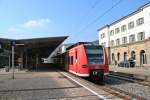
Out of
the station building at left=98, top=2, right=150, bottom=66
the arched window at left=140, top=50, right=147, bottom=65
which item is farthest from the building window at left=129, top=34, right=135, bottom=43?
Result: the arched window at left=140, top=50, right=147, bottom=65

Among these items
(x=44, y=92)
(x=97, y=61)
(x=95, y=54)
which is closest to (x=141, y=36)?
(x=95, y=54)

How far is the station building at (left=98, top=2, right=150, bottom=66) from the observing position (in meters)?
60.5

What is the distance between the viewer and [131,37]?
69000mm

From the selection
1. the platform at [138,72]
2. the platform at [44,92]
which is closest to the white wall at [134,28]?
the platform at [138,72]

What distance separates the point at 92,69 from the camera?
23.2 m

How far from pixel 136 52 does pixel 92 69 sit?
42711 millimetres

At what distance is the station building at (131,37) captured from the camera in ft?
198

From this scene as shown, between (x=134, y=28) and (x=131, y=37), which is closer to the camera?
(x=134, y=28)

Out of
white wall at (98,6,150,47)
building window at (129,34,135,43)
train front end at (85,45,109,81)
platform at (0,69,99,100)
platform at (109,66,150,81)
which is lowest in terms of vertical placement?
platform at (0,69,99,100)

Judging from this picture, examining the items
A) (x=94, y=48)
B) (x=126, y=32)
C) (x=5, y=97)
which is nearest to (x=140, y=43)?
(x=126, y=32)

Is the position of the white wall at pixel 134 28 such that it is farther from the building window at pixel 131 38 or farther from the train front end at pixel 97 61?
the train front end at pixel 97 61

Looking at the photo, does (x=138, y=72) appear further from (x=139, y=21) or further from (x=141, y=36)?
(x=139, y=21)

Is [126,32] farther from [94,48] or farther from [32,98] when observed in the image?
[32,98]

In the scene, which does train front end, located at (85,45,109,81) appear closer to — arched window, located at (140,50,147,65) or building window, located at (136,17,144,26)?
arched window, located at (140,50,147,65)
